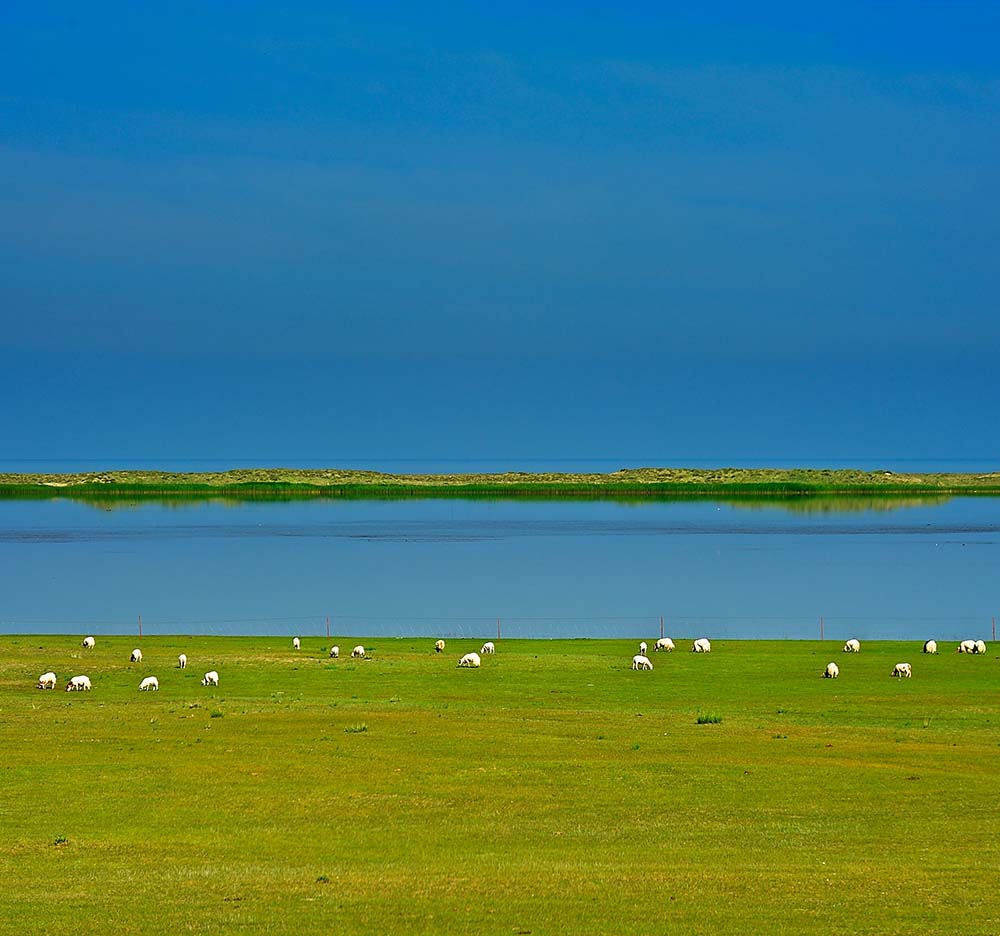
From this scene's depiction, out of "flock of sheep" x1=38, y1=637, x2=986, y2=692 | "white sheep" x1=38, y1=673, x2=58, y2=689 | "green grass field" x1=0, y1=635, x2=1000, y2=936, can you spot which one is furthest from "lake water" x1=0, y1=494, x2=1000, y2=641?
"green grass field" x1=0, y1=635, x2=1000, y2=936

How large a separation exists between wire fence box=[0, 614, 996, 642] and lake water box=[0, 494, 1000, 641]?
204mm

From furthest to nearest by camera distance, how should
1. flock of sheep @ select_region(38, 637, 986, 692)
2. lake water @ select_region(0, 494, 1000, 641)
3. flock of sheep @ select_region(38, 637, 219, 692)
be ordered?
lake water @ select_region(0, 494, 1000, 641) < flock of sheep @ select_region(38, 637, 986, 692) < flock of sheep @ select_region(38, 637, 219, 692)

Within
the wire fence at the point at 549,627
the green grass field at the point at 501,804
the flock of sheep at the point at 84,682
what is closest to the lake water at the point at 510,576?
the wire fence at the point at 549,627

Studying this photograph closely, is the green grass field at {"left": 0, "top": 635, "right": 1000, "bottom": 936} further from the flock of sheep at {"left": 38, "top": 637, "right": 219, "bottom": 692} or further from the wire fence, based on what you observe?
the wire fence

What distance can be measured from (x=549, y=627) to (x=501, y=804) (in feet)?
138

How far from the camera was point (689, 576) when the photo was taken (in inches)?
3519

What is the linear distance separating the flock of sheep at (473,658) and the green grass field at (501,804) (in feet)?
1.75

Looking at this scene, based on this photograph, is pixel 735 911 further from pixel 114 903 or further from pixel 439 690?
pixel 439 690

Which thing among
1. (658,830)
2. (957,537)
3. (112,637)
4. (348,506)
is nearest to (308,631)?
(112,637)

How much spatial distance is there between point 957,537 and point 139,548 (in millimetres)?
74357

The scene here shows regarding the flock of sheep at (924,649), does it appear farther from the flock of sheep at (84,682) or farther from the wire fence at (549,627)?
the flock of sheep at (84,682)

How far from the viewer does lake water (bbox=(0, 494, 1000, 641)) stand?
67188 millimetres

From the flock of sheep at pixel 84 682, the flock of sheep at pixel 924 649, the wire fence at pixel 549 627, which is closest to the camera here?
the flock of sheep at pixel 84 682

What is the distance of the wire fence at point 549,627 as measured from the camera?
61.7 meters
